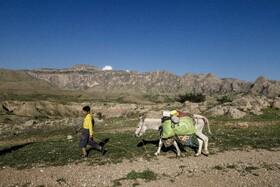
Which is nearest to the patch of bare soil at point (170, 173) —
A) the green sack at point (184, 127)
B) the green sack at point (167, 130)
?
the green sack at point (167, 130)

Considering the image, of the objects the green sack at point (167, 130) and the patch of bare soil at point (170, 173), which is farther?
the green sack at point (167, 130)

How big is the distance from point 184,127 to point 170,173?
277 cm

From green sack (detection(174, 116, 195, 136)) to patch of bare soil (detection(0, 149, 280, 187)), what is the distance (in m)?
1.52

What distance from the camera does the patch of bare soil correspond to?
7.30 metres

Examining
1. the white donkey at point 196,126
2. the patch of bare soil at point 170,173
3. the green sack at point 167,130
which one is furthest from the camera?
the white donkey at point 196,126

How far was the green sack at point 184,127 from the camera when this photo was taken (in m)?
9.94

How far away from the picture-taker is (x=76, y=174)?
805 cm

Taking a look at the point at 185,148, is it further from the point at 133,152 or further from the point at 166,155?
the point at 133,152

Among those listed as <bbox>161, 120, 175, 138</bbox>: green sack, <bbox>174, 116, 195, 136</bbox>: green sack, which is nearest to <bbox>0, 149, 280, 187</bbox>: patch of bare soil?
<bbox>161, 120, 175, 138</bbox>: green sack

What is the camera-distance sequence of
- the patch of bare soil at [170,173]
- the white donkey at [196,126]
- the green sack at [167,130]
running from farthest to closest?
1. the white donkey at [196,126]
2. the green sack at [167,130]
3. the patch of bare soil at [170,173]

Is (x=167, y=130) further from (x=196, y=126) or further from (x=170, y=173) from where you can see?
(x=170, y=173)

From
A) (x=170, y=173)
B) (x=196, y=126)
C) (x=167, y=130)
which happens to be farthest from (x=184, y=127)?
(x=170, y=173)

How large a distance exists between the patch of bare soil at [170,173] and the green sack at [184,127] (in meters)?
1.52

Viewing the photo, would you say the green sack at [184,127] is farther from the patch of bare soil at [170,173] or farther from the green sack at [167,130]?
the patch of bare soil at [170,173]
